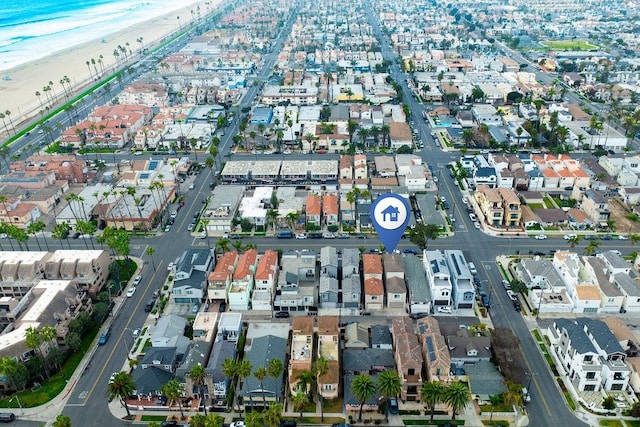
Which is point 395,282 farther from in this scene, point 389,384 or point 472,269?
point 389,384

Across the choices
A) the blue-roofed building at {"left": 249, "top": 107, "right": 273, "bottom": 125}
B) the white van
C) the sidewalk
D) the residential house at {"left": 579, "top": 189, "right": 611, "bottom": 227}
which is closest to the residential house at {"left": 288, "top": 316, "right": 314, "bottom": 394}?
the sidewalk

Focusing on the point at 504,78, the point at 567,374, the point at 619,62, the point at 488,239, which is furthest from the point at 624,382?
the point at 619,62

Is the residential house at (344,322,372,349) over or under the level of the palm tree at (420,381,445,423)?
under

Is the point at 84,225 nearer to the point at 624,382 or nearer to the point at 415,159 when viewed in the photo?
the point at 415,159

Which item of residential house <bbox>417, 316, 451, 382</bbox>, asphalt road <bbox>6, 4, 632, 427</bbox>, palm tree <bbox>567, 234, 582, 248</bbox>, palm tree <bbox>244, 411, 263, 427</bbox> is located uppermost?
palm tree <bbox>244, 411, 263, 427</bbox>

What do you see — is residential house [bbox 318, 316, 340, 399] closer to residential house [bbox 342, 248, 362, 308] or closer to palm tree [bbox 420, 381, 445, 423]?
residential house [bbox 342, 248, 362, 308]

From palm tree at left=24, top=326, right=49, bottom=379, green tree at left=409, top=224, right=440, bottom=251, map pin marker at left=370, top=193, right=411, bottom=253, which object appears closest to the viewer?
palm tree at left=24, top=326, right=49, bottom=379

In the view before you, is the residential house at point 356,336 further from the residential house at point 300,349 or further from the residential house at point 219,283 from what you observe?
the residential house at point 219,283

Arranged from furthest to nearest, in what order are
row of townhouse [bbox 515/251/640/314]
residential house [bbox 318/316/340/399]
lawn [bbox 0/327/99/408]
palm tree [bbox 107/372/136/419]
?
row of townhouse [bbox 515/251/640/314]
lawn [bbox 0/327/99/408]
residential house [bbox 318/316/340/399]
palm tree [bbox 107/372/136/419]
